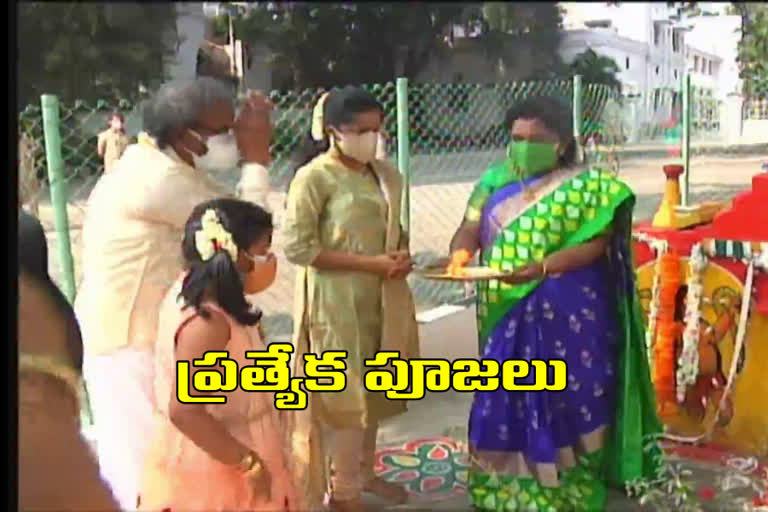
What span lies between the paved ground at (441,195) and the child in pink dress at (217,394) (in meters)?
0.06

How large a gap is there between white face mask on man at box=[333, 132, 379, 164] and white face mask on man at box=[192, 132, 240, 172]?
15cm

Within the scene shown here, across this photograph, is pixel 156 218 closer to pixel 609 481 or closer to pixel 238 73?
pixel 238 73

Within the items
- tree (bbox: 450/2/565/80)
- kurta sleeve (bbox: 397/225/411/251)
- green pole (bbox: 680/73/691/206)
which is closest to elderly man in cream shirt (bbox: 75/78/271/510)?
kurta sleeve (bbox: 397/225/411/251)

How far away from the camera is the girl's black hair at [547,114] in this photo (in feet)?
5.05

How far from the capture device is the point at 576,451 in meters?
1.67

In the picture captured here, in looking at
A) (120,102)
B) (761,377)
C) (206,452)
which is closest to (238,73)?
(120,102)

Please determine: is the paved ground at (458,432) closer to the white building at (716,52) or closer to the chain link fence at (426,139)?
the chain link fence at (426,139)

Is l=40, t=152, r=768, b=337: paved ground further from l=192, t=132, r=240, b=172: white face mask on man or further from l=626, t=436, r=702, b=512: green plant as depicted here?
l=626, t=436, r=702, b=512: green plant

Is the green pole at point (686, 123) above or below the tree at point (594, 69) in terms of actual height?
below

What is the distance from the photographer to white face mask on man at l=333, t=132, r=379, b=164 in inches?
60.5

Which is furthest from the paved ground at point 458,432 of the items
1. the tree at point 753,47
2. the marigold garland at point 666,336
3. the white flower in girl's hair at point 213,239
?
the tree at point 753,47

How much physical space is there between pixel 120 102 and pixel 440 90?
47cm

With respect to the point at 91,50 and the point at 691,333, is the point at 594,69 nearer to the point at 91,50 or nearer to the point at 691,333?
the point at 691,333

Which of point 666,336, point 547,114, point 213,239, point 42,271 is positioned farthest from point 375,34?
point 666,336
